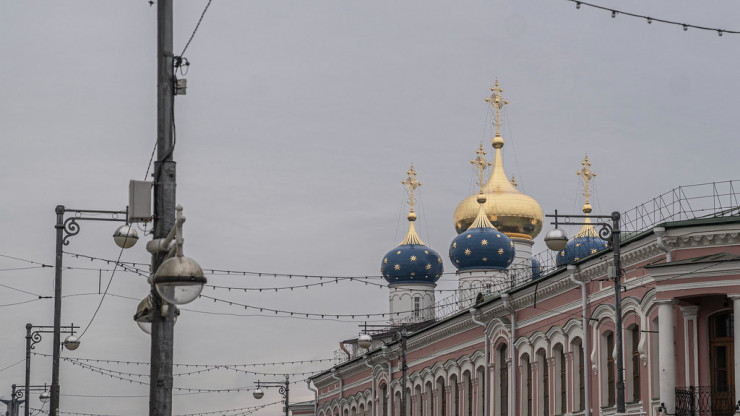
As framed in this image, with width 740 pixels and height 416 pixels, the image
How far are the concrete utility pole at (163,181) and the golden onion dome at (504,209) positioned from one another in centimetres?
5691

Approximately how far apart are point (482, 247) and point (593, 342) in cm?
3095

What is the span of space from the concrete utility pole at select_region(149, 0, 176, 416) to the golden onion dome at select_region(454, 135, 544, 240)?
56.9m

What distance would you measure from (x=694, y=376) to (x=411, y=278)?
143 feet

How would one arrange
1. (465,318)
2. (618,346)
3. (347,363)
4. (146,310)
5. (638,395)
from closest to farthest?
(146,310) → (618,346) → (638,395) → (465,318) → (347,363)

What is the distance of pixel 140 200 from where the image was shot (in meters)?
13.3

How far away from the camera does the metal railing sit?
2933cm

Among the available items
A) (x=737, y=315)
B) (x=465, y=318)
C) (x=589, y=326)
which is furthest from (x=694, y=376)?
(x=465, y=318)

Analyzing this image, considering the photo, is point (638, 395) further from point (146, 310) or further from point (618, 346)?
point (146, 310)

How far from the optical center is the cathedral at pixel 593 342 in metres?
29.4

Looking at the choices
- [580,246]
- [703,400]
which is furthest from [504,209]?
[703,400]

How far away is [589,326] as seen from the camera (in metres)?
34.8

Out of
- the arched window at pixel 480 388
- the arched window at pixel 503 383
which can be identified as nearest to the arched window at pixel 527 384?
the arched window at pixel 503 383

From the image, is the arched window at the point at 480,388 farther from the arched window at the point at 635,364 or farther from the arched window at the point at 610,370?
the arched window at the point at 635,364

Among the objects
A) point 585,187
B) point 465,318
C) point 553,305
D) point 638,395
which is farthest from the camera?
point 585,187
